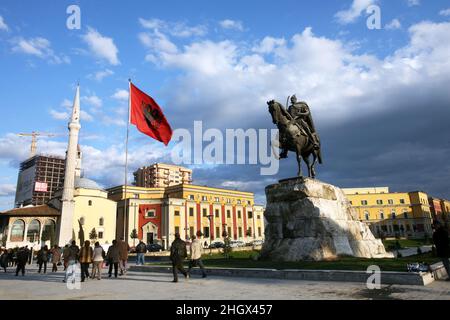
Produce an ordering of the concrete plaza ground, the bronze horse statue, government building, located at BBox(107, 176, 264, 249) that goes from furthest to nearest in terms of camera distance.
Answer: government building, located at BBox(107, 176, 264, 249) < the bronze horse statue < the concrete plaza ground

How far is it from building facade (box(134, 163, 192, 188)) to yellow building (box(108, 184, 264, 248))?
169 ft

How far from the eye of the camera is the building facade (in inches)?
5020

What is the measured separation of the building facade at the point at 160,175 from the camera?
12750 centimetres

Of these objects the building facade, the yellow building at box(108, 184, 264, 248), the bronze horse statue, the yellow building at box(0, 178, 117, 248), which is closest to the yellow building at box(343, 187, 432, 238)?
the yellow building at box(108, 184, 264, 248)

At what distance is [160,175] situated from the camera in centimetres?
12800

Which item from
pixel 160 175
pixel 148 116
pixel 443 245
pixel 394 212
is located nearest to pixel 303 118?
pixel 148 116

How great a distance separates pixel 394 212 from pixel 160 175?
80171mm

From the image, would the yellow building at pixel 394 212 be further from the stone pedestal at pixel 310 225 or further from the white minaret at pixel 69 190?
the stone pedestal at pixel 310 225

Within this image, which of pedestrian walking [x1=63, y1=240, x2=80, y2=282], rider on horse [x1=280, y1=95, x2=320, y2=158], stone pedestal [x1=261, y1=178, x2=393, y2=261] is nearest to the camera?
pedestrian walking [x1=63, y1=240, x2=80, y2=282]

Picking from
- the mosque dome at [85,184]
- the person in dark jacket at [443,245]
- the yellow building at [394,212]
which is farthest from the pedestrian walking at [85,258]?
the yellow building at [394,212]

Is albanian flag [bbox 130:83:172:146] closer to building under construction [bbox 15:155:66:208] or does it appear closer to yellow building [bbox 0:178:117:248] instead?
yellow building [bbox 0:178:117:248]

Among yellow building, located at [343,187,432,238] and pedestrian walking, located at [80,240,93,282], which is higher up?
yellow building, located at [343,187,432,238]

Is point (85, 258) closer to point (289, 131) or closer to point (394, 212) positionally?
point (289, 131)
